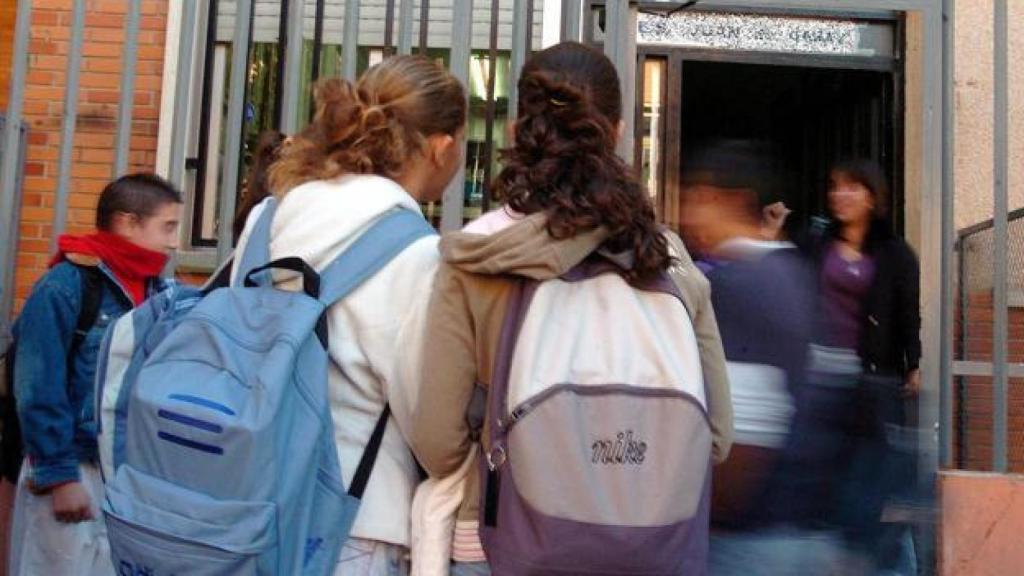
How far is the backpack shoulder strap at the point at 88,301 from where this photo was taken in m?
3.18

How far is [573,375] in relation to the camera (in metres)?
1.79

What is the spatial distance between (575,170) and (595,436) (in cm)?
46

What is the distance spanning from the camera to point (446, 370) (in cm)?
187

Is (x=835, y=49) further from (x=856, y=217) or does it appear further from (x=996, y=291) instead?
(x=996, y=291)

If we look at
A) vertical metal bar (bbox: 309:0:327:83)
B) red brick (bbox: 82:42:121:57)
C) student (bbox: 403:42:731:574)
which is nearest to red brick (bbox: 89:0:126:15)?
red brick (bbox: 82:42:121:57)

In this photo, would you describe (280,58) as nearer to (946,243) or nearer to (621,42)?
(621,42)

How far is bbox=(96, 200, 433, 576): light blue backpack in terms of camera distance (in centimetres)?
177

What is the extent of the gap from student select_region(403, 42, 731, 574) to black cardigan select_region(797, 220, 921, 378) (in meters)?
2.35

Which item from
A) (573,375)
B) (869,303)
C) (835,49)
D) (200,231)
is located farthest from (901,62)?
(573,375)

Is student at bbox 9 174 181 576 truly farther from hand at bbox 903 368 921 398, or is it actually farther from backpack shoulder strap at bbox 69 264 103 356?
A: hand at bbox 903 368 921 398

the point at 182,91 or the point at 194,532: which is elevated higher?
the point at 182,91

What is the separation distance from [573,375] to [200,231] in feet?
13.3

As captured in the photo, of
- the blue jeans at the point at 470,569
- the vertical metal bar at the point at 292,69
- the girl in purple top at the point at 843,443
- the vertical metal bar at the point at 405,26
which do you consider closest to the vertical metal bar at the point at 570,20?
the vertical metal bar at the point at 405,26

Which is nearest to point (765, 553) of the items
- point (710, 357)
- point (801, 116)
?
point (710, 357)
